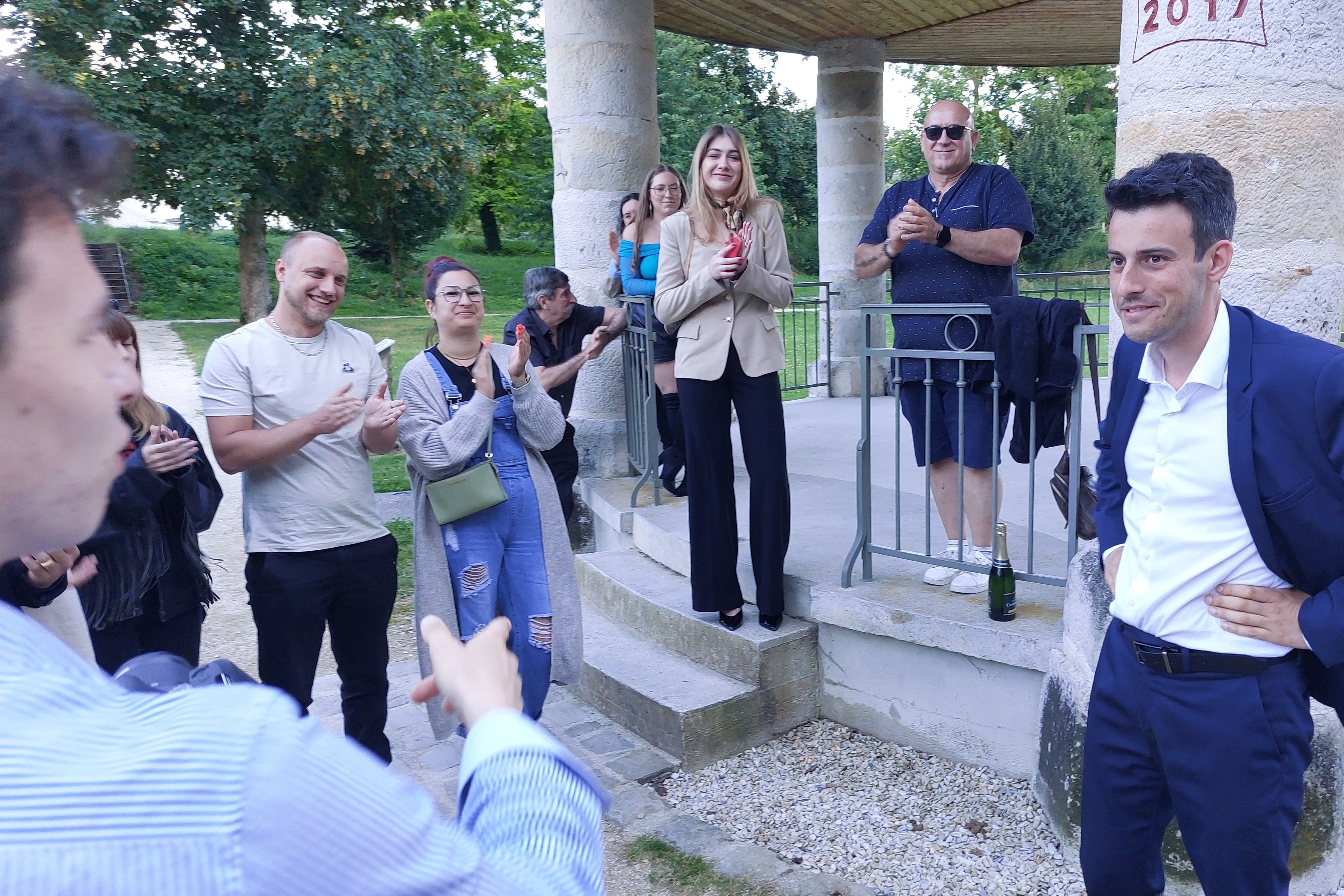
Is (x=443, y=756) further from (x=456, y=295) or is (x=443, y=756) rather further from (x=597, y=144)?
(x=597, y=144)

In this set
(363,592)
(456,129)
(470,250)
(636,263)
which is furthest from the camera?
(470,250)

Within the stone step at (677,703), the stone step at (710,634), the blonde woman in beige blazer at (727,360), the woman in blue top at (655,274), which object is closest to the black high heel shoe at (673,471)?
the woman in blue top at (655,274)

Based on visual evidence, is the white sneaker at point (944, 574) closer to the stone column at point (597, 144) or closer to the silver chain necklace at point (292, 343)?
the silver chain necklace at point (292, 343)

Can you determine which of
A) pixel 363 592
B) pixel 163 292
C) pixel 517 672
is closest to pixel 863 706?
pixel 363 592

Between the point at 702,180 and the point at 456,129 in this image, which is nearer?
the point at 702,180

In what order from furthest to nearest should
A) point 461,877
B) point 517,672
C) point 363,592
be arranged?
1. point 363,592
2. point 517,672
3. point 461,877

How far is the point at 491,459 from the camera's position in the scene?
3.93m

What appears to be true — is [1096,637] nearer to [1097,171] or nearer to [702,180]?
[702,180]

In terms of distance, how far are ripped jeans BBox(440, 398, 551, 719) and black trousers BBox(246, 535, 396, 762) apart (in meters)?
0.28

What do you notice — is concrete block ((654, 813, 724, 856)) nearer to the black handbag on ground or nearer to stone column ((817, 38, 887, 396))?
the black handbag on ground

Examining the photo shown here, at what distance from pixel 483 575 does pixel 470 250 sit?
40.1 meters

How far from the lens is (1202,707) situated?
82.3 inches

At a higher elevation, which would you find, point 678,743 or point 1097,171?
point 1097,171

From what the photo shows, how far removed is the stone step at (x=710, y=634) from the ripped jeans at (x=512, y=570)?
0.78 meters
